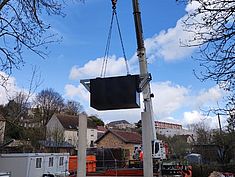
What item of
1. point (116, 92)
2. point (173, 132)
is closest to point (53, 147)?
point (116, 92)

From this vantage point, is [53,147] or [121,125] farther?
[121,125]

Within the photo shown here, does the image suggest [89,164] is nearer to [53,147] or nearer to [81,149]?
[53,147]

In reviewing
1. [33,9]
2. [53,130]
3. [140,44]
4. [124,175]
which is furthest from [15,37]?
[53,130]

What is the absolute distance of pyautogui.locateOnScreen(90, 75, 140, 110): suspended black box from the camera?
22.1 ft

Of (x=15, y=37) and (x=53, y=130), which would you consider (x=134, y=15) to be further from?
(x=53, y=130)

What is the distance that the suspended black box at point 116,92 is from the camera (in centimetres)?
672

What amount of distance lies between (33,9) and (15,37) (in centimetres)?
81

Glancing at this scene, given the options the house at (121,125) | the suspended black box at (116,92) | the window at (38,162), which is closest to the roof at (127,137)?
the window at (38,162)

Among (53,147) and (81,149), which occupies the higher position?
(53,147)

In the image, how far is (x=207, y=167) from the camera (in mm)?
23484

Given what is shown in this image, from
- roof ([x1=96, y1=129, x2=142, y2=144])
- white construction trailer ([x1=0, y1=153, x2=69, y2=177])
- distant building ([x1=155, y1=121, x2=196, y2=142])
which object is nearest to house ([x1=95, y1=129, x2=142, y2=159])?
roof ([x1=96, y1=129, x2=142, y2=144])

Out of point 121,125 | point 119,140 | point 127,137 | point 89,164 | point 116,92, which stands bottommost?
point 89,164

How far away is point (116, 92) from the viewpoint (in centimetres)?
679

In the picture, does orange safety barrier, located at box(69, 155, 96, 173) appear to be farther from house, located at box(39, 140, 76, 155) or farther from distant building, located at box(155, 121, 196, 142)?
distant building, located at box(155, 121, 196, 142)
